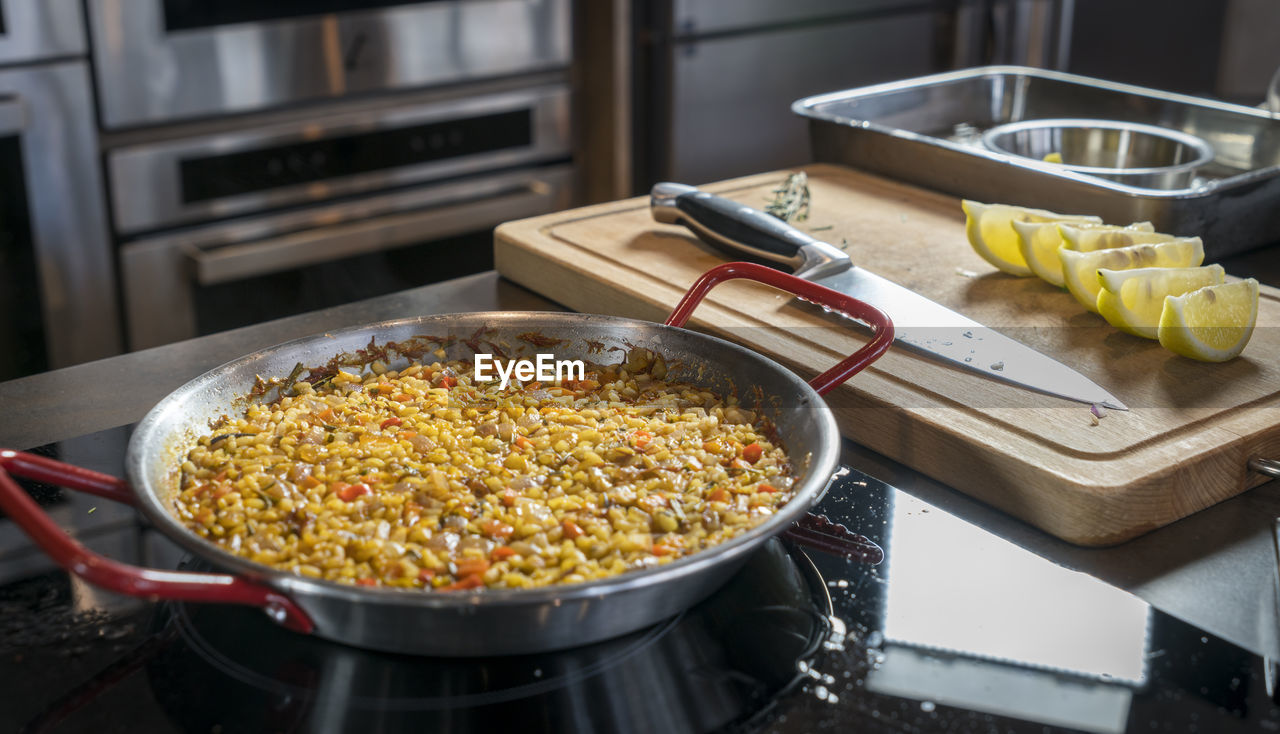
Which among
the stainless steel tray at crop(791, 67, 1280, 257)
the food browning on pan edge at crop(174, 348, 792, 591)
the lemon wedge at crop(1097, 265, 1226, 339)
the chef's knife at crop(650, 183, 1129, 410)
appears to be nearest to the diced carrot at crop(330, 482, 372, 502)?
the food browning on pan edge at crop(174, 348, 792, 591)

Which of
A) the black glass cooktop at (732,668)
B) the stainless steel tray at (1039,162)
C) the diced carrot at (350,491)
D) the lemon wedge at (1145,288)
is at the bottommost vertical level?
the black glass cooktop at (732,668)

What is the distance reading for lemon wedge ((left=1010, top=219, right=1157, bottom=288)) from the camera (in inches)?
47.6

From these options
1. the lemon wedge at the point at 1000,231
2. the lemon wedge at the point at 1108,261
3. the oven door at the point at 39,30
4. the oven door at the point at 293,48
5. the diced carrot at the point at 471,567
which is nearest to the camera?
the diced carrot at the point at 471,567

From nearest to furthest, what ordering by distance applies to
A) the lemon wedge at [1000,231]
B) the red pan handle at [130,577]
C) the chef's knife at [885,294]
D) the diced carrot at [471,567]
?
the red pan handle at [130,577] → the diced carrot at [471,567] → the chef's knife at [885,294] → the lemon wedge at [1000,231]

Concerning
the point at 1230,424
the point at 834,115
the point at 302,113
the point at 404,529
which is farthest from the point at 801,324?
the point at 302,113

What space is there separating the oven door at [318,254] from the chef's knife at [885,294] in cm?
113

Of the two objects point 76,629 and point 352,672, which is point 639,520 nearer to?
point 352,672

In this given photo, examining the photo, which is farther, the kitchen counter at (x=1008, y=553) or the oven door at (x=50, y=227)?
the oven door at (x=50, y=227)

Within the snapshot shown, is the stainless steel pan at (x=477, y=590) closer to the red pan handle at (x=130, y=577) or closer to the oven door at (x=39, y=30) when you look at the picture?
the red pan handle at (x=130, y=577)

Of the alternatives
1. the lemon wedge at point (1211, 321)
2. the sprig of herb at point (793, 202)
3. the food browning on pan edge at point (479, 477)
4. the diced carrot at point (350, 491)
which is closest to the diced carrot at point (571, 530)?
the food browning on pan edge at point (479, 477)

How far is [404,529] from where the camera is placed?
786 millimetres

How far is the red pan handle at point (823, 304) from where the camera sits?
3.09 ft

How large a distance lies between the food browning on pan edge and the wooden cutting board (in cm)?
15

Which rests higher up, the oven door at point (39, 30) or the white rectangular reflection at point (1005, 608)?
the oven door at point (39, 30)
